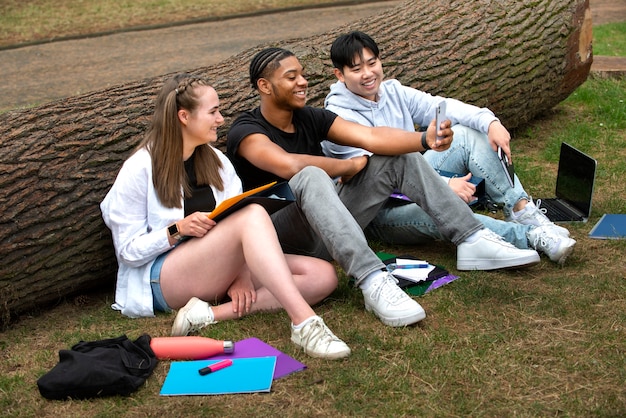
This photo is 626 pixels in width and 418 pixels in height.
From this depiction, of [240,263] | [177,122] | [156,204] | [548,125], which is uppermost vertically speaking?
[177,122]

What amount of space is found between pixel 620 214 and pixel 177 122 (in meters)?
2.70

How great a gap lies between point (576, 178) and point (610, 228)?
42 cm

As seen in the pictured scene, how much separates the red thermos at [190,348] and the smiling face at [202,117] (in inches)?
39.2

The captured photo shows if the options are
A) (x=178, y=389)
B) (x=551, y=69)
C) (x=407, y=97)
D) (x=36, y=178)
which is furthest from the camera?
(x=551, y=69)

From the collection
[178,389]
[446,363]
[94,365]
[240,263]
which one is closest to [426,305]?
[446,363]

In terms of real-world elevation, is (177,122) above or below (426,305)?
above

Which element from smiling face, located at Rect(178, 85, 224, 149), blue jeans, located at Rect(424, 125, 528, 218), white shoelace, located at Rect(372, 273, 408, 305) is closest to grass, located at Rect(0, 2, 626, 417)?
white shoelace, located at Rect(372, 273, 408, 305)

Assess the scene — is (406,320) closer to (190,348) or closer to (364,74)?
(190,348)

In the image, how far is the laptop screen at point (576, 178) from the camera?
4.98 metres

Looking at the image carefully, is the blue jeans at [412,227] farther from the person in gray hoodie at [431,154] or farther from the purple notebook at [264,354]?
the purple notebook at [264,354]

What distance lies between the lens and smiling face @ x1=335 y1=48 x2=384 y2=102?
4680mm

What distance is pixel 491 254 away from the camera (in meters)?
4.31

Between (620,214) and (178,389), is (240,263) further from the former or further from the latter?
(620,214)

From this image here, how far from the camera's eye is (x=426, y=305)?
4066 millimetres
